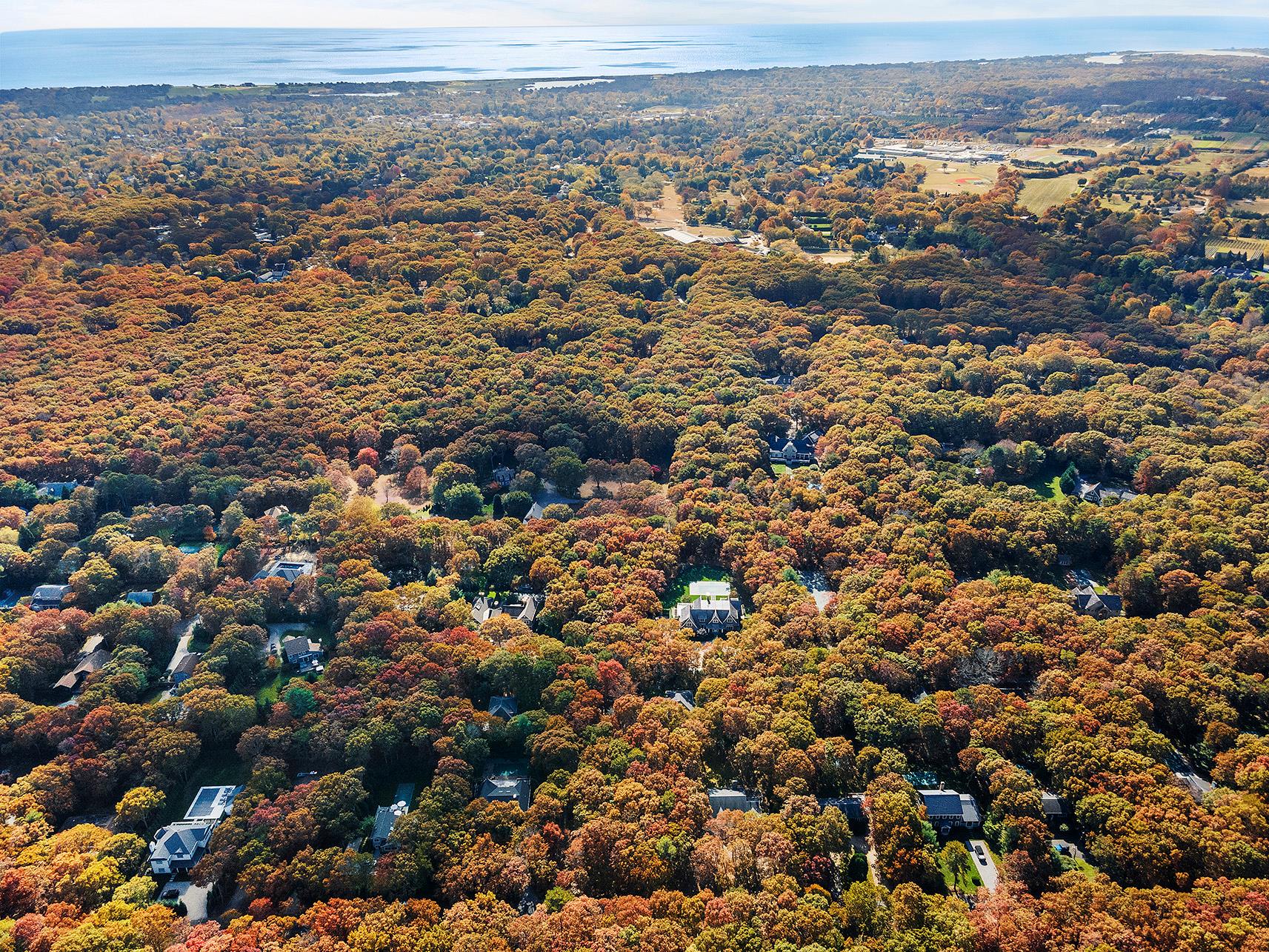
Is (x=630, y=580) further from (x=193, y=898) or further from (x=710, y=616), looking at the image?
(x=193, y=898)

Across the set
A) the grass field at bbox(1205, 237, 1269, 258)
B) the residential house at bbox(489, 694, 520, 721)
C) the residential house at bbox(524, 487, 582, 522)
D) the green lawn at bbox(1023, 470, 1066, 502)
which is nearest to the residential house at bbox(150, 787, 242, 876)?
the residential house at bbox(489, 694, 520, 721)

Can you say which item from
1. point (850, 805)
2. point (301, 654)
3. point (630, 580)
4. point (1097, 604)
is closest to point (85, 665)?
point (301, 654)

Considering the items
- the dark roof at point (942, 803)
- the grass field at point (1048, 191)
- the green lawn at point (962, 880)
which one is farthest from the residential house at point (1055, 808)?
the grass field at point (1048, 191)

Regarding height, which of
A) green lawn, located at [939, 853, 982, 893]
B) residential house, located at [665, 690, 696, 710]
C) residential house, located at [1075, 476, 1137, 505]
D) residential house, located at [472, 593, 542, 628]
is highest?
residential house, located at [1075, 476, 1137, 505]

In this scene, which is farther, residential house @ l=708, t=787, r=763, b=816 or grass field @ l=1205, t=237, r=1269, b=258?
grass field @ l=1205, t=237, r=1269, b=258

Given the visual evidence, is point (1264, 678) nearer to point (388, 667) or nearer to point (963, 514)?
point (963, 514)

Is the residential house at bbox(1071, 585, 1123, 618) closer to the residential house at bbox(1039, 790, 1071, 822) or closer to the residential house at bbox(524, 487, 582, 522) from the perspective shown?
the residential house at bbox(1039, 790, 1071, 822)

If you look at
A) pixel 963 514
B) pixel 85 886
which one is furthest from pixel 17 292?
pixel 963 514
